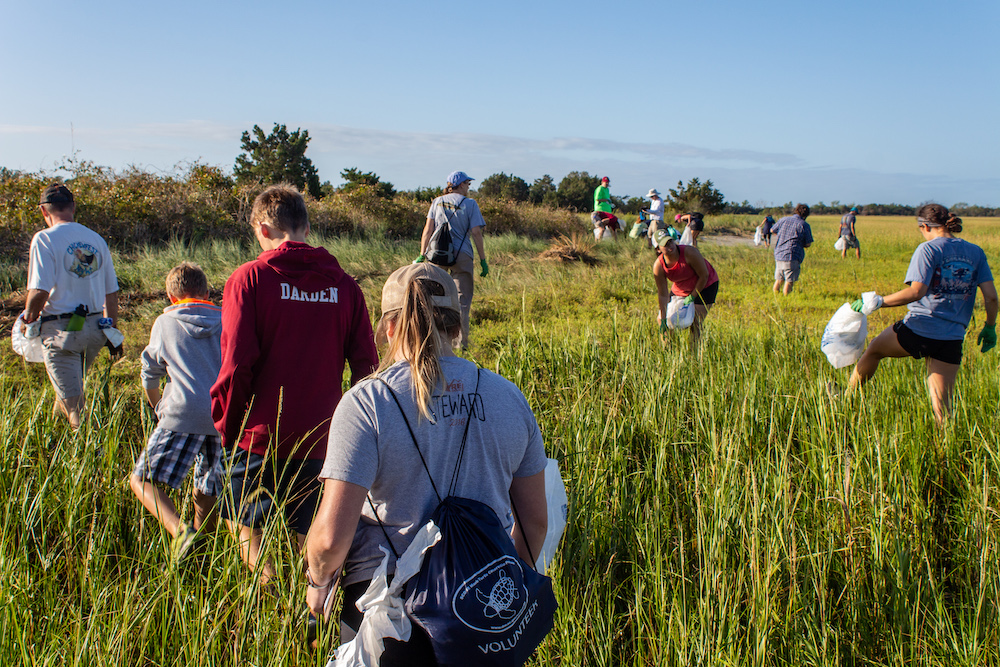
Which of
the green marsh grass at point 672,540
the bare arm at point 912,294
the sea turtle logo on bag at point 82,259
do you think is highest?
the bare arm at point 912,294

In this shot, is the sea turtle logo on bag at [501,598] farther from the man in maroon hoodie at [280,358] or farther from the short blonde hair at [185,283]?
the short blonde hair at [185,283]

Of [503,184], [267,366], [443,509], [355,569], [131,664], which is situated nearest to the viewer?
[443,509]

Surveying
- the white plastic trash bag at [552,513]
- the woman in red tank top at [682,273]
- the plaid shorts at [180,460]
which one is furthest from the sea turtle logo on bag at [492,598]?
the woman in red tank top at [682,273]

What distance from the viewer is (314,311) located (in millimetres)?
2596

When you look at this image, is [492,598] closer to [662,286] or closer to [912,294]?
[912,294]

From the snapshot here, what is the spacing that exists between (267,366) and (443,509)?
1.23 meters

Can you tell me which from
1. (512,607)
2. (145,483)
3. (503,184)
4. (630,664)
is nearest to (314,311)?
(145,483)

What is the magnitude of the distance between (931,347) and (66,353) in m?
5.82

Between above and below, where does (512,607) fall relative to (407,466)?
below

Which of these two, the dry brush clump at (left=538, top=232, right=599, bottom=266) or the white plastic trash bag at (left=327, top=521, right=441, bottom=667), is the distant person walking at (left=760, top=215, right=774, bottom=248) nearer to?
the dry brush clump at (left=538, top=232, right=599, bottom=266)

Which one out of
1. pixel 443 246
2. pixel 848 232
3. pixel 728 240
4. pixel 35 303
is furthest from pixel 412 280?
pixel 728 240

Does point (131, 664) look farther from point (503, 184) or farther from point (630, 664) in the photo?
point (503, 184)

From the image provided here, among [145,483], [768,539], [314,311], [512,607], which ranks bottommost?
[145,483]

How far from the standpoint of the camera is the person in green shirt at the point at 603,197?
18.0m
